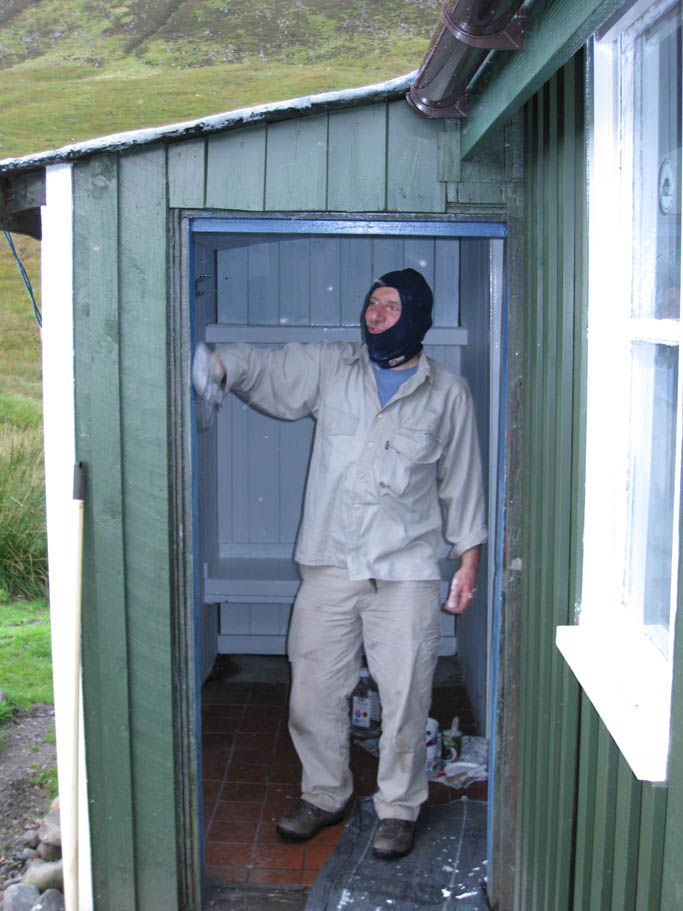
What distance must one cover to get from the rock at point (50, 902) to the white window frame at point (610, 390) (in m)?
2.13

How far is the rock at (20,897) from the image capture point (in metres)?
3.04

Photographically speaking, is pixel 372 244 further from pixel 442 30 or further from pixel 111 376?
pixel 442 30

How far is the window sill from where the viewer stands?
146 centimetres

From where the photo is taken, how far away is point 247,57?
43.1 m

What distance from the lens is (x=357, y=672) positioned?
3467 mm

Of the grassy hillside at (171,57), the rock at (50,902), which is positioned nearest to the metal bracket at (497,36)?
the rock at (50,902)

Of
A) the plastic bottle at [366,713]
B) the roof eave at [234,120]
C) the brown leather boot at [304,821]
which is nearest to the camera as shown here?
the roof eave at [234,120]

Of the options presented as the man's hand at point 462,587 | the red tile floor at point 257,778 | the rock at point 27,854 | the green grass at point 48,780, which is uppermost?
the man's hand at point 462,587

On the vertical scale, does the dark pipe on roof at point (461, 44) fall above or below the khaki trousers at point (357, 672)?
above

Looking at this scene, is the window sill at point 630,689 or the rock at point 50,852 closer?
the window sill at point 630,689

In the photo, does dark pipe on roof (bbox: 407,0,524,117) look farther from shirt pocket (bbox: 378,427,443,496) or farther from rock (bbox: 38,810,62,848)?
rock (bbox: 38,810,62,848)

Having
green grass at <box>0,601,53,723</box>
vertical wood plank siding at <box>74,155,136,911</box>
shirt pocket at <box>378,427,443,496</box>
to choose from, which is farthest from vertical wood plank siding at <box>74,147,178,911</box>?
green grass at <box>0,601,53,723</box>

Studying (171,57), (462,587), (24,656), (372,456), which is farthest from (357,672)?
(171,57)

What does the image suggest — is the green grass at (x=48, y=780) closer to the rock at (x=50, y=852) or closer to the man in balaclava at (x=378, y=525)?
the rock at (x=50, y=852)
